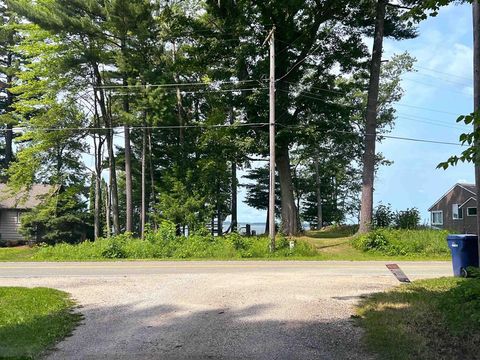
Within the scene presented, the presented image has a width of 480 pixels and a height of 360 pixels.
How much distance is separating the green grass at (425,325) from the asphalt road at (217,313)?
0.32 m

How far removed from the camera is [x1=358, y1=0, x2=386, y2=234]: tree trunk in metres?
26.4

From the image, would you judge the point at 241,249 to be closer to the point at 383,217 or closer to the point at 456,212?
the point at 383,217

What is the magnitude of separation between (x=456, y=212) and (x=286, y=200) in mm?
30553

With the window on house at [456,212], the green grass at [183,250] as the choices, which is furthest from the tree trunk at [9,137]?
the window on house at [456,212]

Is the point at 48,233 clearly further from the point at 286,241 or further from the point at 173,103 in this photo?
the point at 286,241

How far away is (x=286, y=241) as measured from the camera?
75.1 ft

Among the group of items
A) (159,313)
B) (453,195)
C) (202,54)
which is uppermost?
(202,54)

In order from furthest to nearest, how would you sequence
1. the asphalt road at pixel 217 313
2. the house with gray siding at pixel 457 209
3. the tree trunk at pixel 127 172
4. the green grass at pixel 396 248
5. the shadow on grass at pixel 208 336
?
1. the house with gray siding at pixel 457 209
2. the tree trunk at pixel 127 172
3. the green grass at pixel 396 248
4. the asphalt road at pixel 217 313
5. the shadow on grass at pixel 208 336

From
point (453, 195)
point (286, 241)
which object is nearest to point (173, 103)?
point (286, 241)

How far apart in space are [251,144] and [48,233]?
19.7 meters

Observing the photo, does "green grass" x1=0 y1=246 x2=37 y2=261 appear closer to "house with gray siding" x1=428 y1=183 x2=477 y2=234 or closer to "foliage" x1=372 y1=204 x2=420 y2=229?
"foliage" x1=372 y1=204 x2=420 y2=229

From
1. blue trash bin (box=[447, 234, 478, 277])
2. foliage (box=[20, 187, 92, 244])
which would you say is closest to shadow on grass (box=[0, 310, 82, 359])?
blue trash bin (box=[447, 234, 478, 277])

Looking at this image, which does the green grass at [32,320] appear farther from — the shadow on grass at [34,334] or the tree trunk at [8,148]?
the tree trunk at [8,148]

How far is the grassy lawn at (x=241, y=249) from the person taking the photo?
21766mm
